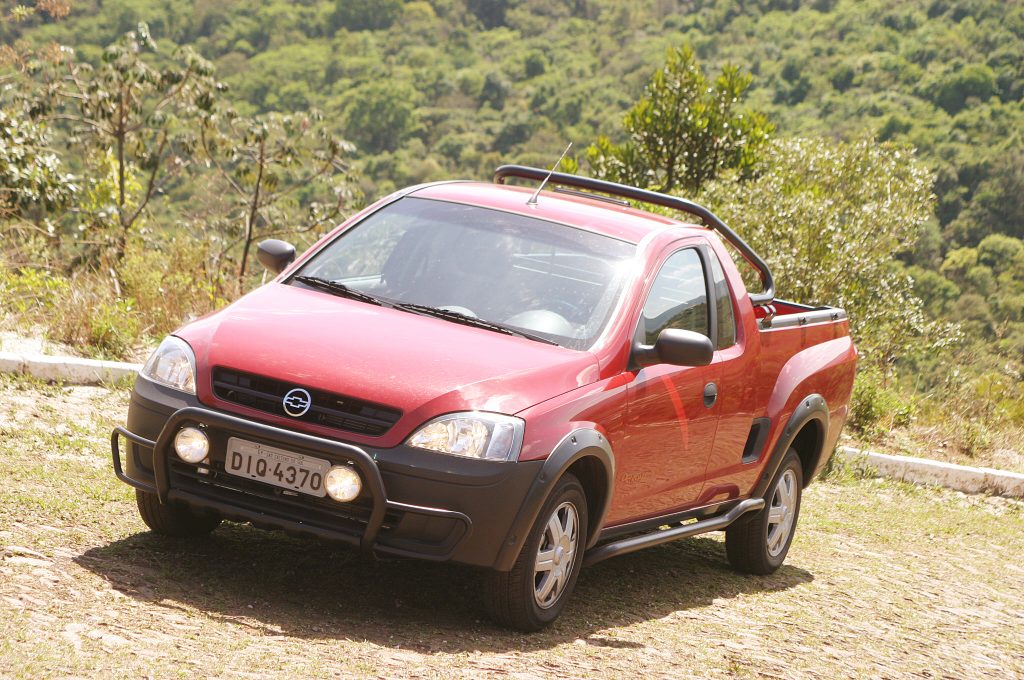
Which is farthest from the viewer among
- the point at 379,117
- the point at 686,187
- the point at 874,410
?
the point at 379,117

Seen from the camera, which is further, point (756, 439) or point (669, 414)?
point (756, 439)

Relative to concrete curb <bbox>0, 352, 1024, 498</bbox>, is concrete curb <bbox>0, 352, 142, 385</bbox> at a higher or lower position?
higher

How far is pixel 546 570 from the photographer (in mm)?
5367

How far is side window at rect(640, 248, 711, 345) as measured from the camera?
6.08 m

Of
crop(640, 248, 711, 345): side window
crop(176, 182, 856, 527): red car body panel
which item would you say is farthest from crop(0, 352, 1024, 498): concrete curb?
crop(640, 248, 711, 345): side window

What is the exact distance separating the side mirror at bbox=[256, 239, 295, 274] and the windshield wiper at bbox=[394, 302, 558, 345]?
2.88 ft

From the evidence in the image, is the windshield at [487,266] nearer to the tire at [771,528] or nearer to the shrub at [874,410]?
the tire at [771,528]

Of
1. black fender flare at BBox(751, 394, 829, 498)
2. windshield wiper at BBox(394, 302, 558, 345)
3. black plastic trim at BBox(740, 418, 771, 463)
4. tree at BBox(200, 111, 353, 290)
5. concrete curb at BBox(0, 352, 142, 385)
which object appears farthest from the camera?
tree at BBox(200, 111, 353, 290)

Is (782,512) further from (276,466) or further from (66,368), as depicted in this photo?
(66,368)

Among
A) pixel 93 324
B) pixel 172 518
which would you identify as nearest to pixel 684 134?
pixel 93 324

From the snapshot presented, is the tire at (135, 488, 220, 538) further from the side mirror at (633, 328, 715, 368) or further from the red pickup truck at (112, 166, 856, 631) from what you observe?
the side mirror at (633, 328, 715, 368)

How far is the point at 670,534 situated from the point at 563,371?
1427mm

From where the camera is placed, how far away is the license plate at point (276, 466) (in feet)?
16.2

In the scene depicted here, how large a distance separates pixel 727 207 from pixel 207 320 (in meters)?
13.3
